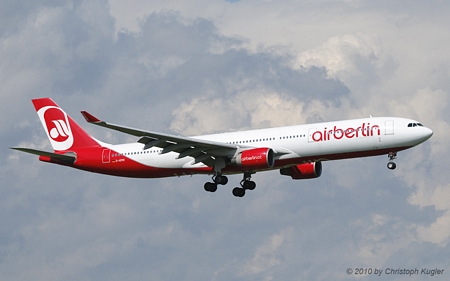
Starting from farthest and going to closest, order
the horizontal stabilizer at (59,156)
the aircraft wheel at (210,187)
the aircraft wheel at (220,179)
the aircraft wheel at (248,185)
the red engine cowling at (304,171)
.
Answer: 1. the aircraft wheel at (248,185)
2. the red engine cowling at (304,171)
3. the horizontal stabilizer at (59,156)
4. the aircraft wheel at (210,187)
5. the aircraft wheel at (220,179)

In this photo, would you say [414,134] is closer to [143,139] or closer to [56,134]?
[143,139]

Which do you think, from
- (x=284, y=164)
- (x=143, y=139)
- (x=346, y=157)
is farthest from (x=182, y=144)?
(x=346, y=157)

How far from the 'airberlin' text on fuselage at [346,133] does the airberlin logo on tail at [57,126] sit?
70.8 ft

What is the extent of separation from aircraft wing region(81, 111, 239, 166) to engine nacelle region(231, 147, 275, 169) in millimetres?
1054

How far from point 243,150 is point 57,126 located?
17.9 metres

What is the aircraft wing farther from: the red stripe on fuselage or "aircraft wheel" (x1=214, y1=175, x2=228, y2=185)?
the red stripe on fuselage

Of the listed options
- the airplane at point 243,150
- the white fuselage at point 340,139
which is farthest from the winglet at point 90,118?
the white fuselage at point 340,139

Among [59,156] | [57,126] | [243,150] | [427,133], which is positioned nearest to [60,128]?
Answer: [57,126]

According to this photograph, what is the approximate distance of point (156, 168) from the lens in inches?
2618

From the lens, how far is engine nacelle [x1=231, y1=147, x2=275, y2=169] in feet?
200

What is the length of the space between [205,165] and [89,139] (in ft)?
35.4

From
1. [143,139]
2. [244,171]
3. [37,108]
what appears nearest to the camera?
[143,139]

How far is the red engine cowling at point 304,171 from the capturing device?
223ft

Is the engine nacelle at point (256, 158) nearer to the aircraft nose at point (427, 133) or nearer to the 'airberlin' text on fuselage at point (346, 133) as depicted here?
the 'airberlin' text on fuselage at point (346, 133)
